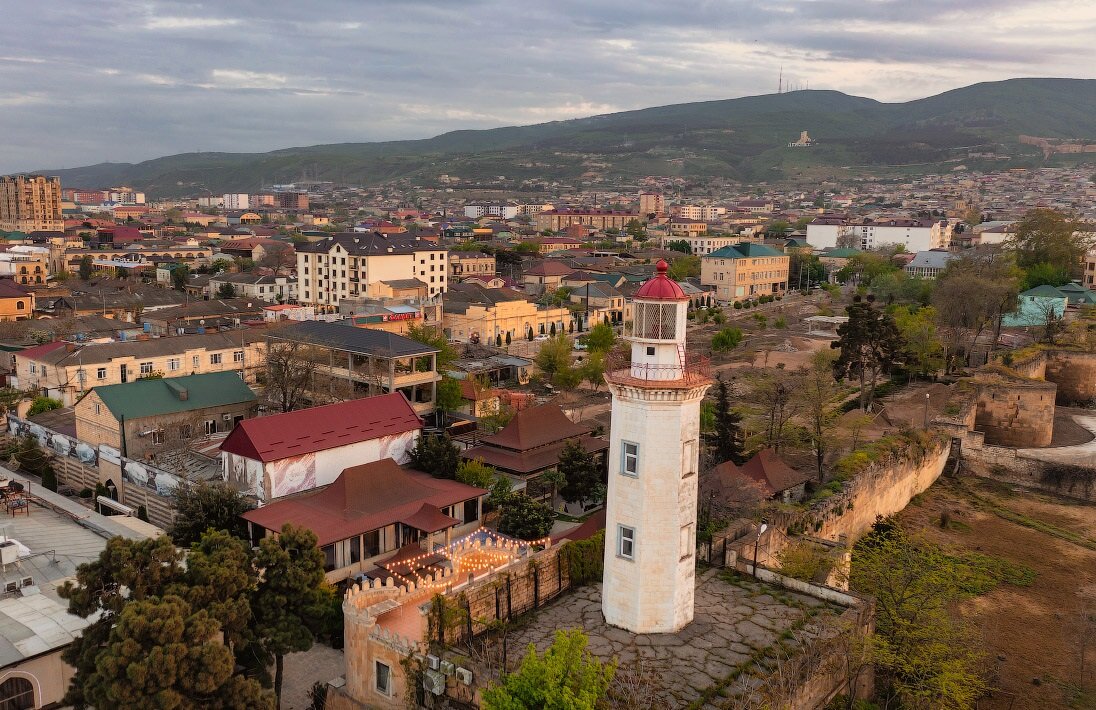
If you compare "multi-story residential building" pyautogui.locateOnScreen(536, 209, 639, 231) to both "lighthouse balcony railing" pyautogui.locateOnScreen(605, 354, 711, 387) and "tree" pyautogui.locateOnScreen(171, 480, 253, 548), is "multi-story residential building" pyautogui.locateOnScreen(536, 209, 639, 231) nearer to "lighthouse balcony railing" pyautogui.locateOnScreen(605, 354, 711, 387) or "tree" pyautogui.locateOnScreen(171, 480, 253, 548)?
"tree" pyautogui.locateOnScreen(171, 480, 253, 548)

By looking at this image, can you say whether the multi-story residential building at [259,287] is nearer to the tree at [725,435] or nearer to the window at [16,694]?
the tree at [725,435]

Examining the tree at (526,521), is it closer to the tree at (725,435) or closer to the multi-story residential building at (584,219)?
the tree at (725,435)

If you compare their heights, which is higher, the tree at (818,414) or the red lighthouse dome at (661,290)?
the red lighthouse dome at (661,290)

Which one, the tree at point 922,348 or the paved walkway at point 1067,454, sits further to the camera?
the tree at point 922,348

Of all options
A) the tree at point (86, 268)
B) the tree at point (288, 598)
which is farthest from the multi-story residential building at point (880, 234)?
the tree at point (288, 598)

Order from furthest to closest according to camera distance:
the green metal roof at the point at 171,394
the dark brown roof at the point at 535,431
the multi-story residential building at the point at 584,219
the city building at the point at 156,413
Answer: the multi-story residential building at the point at 584,219 → the green metal roof at the point at 171,394 → the city building at the point at 156,413 → the dark brown roof at the point at 535,431

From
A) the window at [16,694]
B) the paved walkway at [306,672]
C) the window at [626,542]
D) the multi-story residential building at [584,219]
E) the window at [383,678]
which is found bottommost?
the paved walkway at [306,672]

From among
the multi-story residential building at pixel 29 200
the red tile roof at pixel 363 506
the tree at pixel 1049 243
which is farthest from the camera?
the multi-story residential building at pixel 29 200

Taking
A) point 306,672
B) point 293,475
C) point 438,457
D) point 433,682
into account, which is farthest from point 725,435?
point 433,682
